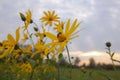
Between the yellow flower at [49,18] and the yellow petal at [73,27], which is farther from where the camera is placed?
the yellow flower at [49,18]

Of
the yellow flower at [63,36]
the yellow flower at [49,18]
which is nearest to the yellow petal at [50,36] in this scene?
the yellow flower at [63,36]

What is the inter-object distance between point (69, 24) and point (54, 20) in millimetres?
1940

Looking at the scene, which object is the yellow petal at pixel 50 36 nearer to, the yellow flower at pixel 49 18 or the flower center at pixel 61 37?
the flower center at pixel 61 37

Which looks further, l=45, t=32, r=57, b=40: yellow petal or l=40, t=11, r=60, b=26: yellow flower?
l=40, t=11, r=60, b=26: yellow flower

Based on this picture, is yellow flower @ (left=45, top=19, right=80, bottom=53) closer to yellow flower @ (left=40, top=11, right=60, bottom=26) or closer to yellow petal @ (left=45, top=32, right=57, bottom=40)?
yellow petal @ (left=45, top=32, right=57, bottom=40)

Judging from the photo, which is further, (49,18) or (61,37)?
(49,18)

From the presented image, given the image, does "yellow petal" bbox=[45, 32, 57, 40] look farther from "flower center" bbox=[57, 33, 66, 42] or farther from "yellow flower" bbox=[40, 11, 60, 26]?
"yellow flower" bbox=[40, 11, 60, 26]

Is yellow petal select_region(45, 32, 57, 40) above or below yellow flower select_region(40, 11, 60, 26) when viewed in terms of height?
below

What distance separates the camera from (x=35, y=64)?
59.6 inches

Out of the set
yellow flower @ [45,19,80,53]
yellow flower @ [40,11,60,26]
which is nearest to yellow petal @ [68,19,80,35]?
yellow flower @ [45,19,80,53]

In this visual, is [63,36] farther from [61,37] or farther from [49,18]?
[49,18]

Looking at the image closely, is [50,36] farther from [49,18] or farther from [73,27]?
[49,18]

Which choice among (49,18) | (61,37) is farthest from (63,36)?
(49,18)

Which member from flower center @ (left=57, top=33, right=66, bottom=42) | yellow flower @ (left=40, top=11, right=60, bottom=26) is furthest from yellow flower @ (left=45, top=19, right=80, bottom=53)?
yellow flower @ (left=40, top=11, right=60, bottom=26)
